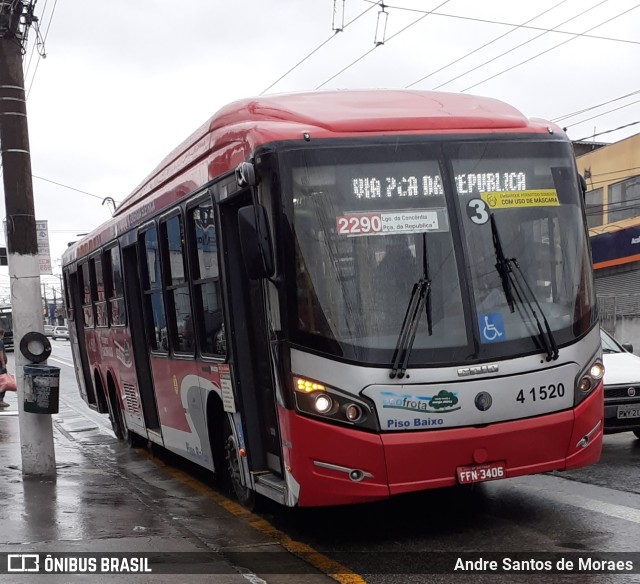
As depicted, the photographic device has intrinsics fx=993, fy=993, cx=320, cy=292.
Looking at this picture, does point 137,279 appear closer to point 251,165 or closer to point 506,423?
point 251,165

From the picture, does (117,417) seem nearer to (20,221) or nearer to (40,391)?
(40,391)

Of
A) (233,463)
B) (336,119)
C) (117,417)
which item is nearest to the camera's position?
(336,119)

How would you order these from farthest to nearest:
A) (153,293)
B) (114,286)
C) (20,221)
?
1. (114,286)
2. (20,221)
3. (153,293)

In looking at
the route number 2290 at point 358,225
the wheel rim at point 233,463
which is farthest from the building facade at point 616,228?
the route number 2290 at point 358,225

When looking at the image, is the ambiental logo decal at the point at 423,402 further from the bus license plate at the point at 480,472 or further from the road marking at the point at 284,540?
the road marking at the point at 284,540

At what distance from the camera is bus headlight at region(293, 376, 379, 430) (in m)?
6.44

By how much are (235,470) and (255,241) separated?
2.59m

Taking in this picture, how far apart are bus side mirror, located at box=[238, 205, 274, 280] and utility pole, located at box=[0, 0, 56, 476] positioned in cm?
454

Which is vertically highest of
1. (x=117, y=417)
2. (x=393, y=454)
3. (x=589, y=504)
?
(x=393, y=454)

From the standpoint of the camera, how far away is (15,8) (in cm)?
1057

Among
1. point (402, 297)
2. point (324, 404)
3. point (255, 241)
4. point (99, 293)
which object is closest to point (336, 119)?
point (255, 241)

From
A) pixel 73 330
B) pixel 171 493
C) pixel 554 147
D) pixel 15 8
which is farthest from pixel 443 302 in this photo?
pixel 73 330

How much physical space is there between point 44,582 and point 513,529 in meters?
3.26

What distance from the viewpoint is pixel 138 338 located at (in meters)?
11.8
